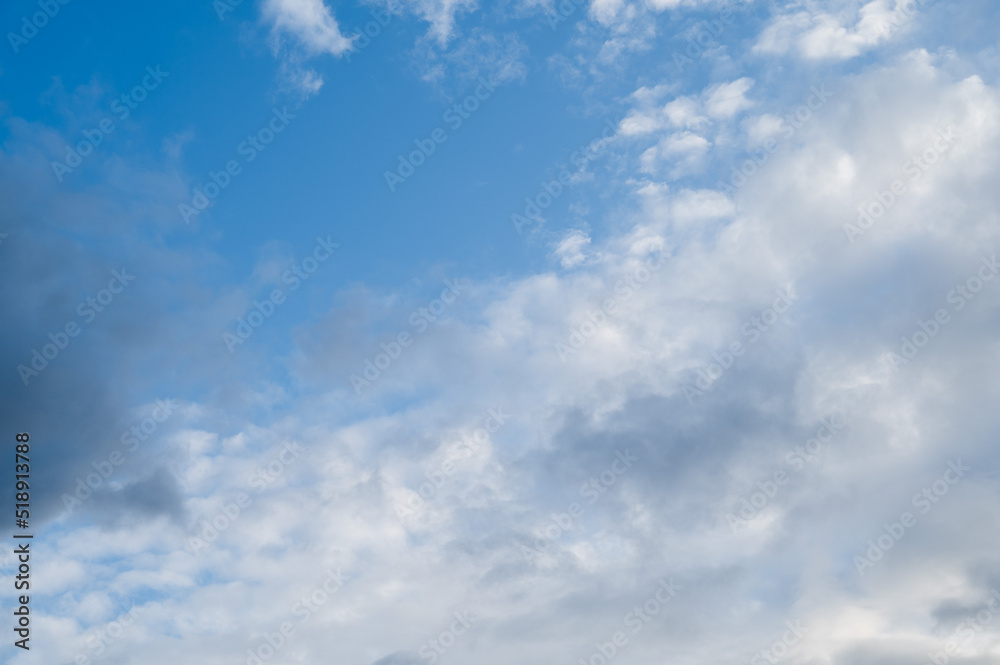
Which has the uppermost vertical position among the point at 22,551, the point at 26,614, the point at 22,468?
the point at 22,468

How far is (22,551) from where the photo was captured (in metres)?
71.8

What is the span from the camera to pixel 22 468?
71.2m

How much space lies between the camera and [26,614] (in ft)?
235

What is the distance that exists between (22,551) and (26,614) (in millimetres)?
7663

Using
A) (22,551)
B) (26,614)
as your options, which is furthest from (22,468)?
(26,614)

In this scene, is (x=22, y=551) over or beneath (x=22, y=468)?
beneath

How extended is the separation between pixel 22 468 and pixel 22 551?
1034 centimetres

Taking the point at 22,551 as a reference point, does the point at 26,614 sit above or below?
below

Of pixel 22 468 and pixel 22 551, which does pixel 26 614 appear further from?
pixel 22 468

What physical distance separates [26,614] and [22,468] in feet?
58.9

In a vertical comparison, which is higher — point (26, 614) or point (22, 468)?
point (22, 468)
